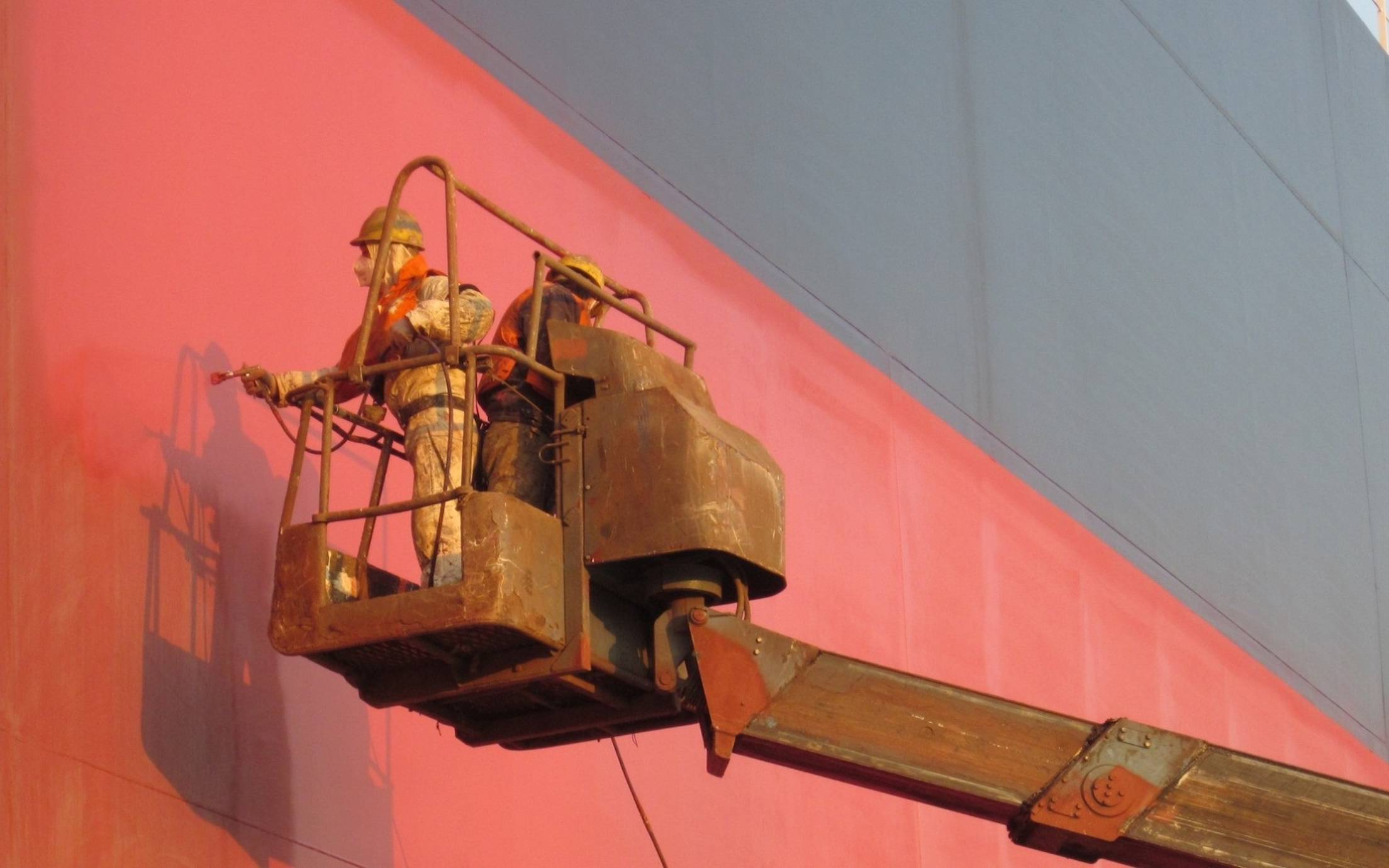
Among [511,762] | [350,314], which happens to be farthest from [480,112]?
[511,762]

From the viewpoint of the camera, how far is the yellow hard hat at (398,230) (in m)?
7.41

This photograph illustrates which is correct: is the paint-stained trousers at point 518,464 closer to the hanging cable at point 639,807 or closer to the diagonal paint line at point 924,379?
the hanging cable at point 639,807

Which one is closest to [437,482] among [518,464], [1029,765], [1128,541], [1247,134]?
[518,464]

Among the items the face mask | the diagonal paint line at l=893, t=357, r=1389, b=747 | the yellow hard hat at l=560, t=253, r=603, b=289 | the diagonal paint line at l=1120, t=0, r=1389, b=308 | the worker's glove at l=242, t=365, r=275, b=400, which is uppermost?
the diagonal paint line at l=1120, t=0, r=1389, b=308

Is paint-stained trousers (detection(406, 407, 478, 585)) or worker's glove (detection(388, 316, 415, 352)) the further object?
worker's glove (detection(388, 316, 415, 352))

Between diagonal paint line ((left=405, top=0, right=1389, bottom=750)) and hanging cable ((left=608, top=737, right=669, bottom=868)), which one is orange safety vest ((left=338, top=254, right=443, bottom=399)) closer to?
hanging cable ((left=608, top=737, right=669, bottom=868))

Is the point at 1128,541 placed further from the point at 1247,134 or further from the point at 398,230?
the point at 398,230

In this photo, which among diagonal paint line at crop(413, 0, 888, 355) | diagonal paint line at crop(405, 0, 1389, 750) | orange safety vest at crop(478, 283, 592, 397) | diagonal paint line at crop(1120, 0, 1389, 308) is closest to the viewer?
orange safety vest at crop(478, 283, 592, 397)

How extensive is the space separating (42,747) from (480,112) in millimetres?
4285

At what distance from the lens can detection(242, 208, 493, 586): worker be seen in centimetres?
685

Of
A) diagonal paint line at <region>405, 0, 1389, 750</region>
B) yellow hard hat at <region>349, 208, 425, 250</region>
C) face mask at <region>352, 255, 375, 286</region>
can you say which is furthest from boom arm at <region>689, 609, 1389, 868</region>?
diagonal paint line at <region>405, 0, 1389, 750</region>

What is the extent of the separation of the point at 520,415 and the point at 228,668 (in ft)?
5.43

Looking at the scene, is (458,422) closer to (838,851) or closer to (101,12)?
(101,12)

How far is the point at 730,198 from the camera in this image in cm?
1215
